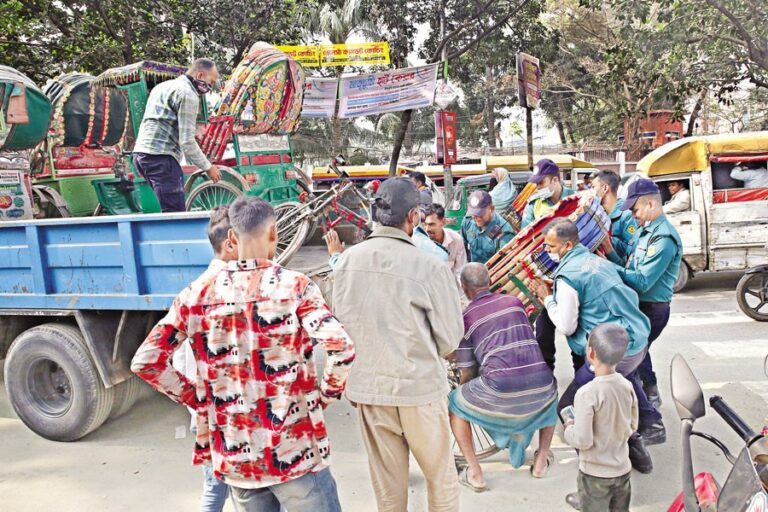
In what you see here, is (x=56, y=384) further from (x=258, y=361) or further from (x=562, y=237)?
(x=562, y=237)

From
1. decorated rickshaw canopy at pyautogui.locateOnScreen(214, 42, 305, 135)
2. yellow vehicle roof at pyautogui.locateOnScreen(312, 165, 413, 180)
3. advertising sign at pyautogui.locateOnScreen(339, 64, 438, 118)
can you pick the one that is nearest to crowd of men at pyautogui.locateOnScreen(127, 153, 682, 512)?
decorated rickshaw canopy at pyautogui.locateOnScreen(214, 42, 305, 135)

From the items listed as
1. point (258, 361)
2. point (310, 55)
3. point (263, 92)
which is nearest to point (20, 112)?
point (263, 92)

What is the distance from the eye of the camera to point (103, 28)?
418 inches

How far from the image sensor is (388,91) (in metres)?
12.2

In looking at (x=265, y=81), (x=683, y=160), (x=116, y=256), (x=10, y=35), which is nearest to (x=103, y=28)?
(x=10, y=35)

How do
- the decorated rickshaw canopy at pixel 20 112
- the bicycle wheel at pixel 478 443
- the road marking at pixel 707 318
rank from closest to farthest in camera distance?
the bicycle wheel at pixel 478 443
the decorated rickshaw canopy at pixel 20 112
the road marking at pixel 707 318

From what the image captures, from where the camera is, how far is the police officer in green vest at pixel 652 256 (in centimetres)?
347

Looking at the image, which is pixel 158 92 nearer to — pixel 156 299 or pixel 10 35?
pixel 156 299

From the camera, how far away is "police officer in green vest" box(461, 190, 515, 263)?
4941mm

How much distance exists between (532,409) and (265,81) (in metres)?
3.99

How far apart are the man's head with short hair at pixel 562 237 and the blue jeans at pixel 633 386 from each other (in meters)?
0.67

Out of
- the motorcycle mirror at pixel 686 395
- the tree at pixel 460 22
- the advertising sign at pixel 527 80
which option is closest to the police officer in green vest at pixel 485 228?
the motorcycle mirror at pixel 686 395

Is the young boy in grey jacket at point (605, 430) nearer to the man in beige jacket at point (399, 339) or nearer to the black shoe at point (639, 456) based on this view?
the man in beige jacket at point (399, 339)

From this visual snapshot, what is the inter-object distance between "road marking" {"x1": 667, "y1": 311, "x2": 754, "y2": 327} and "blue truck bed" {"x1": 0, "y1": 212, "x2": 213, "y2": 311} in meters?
5.47
